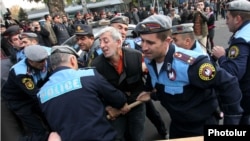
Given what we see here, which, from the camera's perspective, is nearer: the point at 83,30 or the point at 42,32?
the point at 83,30

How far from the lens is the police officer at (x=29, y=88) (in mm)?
2748

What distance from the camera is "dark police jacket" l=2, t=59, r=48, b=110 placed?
275 cm

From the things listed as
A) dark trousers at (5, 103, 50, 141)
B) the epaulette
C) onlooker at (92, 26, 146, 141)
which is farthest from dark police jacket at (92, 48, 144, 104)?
dark trousers at (5, 103, 50, 141)

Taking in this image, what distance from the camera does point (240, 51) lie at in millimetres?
2402

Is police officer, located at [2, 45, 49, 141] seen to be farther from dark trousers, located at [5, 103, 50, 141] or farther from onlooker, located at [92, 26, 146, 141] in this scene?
onlooker, located at [92, 26, 146, 141]

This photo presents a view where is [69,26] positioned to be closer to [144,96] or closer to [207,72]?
[144,96]

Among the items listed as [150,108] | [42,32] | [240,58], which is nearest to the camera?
[240,58]

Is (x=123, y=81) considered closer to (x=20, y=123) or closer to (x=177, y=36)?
(x=177, y=36)

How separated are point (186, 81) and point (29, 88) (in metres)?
1.54

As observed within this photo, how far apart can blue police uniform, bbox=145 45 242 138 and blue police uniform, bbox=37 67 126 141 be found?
1.74 ft

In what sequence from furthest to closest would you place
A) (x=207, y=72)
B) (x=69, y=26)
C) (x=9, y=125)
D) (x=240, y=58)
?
(x=69, y=26), (x=9, y=125), (x=240, y=58), (x=207, y=72)

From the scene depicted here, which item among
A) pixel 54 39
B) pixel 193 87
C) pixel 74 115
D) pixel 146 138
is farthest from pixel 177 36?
pixel 54 39

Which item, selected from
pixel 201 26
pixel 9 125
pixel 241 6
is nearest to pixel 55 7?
pixel 201 26

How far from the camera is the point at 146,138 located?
3977 mm
